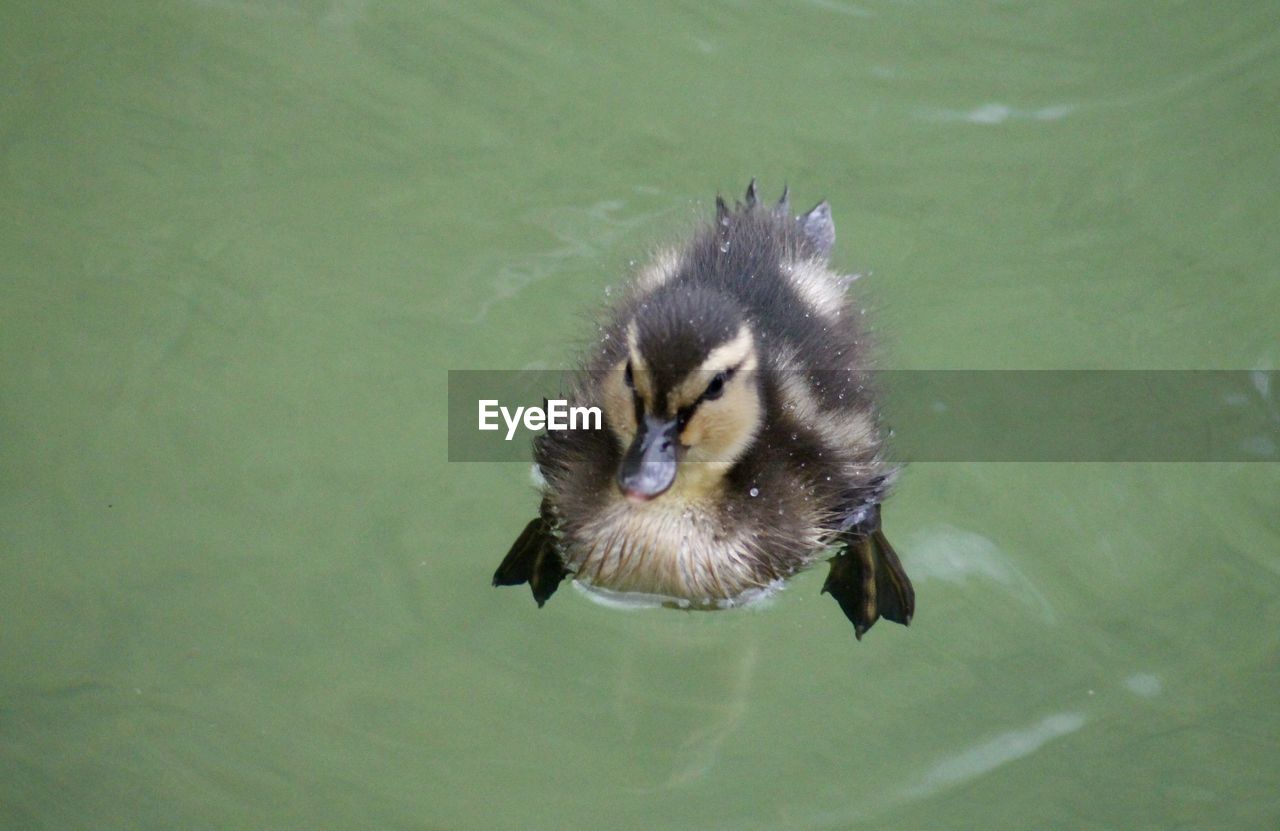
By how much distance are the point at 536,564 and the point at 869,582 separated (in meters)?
0.81

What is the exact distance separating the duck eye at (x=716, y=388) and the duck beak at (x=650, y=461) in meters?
0.09

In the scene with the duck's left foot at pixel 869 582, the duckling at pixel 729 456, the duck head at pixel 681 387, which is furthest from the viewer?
the duck's left foot at pixel 869 582

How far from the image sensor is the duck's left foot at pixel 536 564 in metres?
3.41

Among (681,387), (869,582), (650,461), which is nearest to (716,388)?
(681,387)

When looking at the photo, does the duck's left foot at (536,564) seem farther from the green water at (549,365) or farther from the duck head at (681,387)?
the duck head at (681,387)

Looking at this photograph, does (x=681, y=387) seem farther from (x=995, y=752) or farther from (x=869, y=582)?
(x=995, y=752)

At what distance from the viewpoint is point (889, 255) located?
13.5 ft

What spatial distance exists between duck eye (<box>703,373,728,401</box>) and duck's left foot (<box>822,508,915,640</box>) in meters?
0.69

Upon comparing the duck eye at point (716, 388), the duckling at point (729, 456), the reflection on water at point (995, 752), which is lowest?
the reflection on water at point (995, 752)

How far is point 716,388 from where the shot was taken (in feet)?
9.74

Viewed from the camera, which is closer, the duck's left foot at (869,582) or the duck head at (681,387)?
the duck head at (681,387)

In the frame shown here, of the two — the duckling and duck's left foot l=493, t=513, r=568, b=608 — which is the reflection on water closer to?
the duckling

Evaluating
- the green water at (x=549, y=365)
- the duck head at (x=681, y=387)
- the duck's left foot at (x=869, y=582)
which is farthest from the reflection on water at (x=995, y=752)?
the duck head at (x=681, y=387)

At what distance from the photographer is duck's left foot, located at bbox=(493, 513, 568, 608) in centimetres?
341
